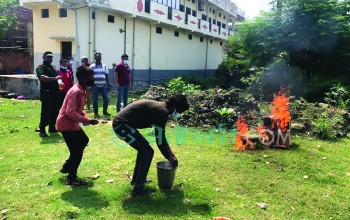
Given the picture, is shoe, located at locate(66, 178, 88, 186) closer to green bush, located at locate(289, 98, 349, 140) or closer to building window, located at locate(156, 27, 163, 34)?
green bush, located at locate(289, 98, 349, 140)

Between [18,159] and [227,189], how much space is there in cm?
407

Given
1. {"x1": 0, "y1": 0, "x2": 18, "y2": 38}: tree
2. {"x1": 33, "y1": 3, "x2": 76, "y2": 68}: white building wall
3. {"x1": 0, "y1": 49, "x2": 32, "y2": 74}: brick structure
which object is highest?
{"x1": 0, "y1": 0, "x2": 18, "y2": 38}: tree

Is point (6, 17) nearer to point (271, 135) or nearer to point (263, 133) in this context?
point (263, 133)

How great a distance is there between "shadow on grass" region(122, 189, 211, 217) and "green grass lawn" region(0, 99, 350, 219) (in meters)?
0.01

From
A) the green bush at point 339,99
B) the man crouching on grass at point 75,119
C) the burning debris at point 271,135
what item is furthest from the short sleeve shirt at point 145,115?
the green bush at point 339,99

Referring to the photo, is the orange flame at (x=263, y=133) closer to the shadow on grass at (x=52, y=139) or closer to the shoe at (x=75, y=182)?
the shoe at (x=75, y=182)

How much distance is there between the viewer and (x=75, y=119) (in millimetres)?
4449

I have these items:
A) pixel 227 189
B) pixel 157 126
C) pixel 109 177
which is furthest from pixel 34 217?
pixel 227 189

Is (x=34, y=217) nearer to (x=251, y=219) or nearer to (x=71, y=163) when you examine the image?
(x=71, y=163)

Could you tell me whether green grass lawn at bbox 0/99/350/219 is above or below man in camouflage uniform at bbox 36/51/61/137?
below

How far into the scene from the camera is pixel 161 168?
4.59 meters

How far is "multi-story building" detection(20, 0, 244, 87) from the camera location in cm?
1816

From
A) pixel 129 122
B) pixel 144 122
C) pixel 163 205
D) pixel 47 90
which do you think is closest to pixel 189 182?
pixel 163 205

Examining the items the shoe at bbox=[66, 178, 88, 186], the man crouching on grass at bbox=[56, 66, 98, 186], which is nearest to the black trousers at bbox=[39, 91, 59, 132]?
the man crouching on grass at bbox=[56, 66, 98, 186]
